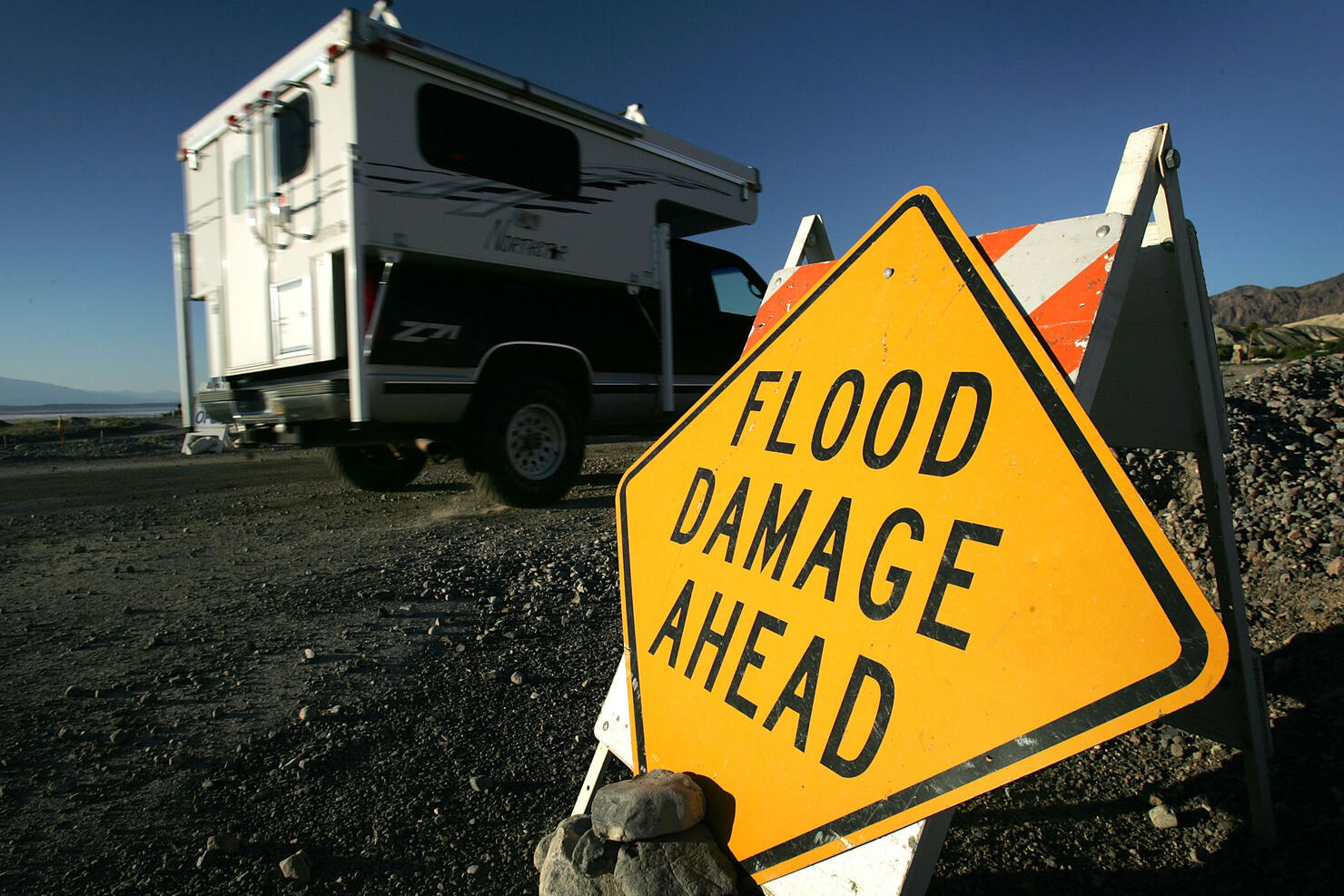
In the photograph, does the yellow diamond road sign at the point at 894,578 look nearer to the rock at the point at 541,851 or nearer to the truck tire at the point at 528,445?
the rock at the point at 541,851

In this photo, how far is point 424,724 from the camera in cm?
224

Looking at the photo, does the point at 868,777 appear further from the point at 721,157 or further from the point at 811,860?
the point at 721,157

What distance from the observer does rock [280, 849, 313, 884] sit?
62.6 inches

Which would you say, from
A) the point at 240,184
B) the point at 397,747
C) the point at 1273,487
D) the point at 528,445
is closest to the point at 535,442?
the point at 528,445

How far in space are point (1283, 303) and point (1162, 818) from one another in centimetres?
22221

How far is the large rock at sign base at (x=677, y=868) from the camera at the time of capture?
1.30 metres

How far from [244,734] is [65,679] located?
2.97 feet

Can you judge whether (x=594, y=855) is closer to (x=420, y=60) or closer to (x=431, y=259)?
(x=431, y=259)

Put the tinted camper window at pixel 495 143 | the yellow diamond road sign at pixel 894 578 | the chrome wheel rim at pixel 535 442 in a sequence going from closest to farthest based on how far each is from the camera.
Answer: the yellow diamond road sign at pixel 894 578 → the tinted camper window at pixel 495 143 → the chrome wheel rim at pixel 535 442

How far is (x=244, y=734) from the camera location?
7.16 ft

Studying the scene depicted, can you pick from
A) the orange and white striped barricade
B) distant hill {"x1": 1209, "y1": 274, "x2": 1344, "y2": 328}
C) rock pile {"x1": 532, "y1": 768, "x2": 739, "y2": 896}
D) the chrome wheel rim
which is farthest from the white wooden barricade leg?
distant hill {"x1": 1209, "y1": 274, "x2": 1344, "y2": 328}

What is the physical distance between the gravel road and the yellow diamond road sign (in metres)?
0.60

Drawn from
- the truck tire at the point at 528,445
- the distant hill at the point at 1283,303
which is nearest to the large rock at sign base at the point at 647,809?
the truck tire at the point at 528,445

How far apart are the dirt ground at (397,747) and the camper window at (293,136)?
2.85 m
